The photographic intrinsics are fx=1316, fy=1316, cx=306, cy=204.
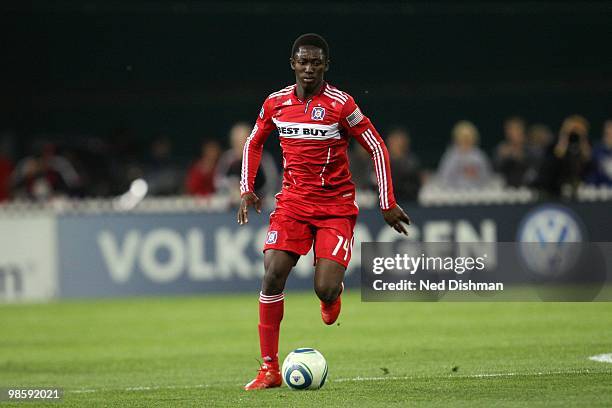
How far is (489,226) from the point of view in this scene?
56.5 ft

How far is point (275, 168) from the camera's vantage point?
20.0 metres

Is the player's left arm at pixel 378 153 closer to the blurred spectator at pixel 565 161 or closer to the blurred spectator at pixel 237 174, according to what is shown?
the blurred spectator at pixel 237 174

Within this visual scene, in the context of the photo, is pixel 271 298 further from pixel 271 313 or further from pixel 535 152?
pixel 535 152

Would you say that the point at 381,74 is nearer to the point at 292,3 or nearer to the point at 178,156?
the point at 292,3

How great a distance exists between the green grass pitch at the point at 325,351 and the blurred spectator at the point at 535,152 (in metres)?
2.86

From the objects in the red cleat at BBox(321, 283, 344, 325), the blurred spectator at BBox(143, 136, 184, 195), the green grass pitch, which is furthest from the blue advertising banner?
the red cleat at BBox(321, 283, 344, 325)

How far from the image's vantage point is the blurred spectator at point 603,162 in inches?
690

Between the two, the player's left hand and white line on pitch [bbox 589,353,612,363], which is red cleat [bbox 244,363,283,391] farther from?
white line on pitch [bbox 589,353,612,363]

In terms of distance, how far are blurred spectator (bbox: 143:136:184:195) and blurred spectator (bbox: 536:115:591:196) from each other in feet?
21.4

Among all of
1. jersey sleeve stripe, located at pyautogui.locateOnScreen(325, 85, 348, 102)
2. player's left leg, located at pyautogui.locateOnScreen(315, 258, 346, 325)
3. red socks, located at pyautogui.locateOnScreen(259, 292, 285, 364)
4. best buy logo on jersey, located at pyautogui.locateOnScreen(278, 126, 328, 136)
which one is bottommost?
red socks, located at pyautogui.locateOnScreen(259, 292, 285, 364)

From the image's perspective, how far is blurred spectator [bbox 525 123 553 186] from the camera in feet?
58.8

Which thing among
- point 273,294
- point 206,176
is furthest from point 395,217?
point 206,176

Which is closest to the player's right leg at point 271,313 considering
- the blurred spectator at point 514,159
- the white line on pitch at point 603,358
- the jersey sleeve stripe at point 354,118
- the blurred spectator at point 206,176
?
the jersey sleeve stripe at point 354,118

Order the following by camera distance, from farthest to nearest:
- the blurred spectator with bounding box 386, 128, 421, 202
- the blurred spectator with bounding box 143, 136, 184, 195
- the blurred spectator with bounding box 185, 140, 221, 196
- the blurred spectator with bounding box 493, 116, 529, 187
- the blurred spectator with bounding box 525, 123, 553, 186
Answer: the blurred spectator with bounding box 143, 136, 184, 195 < the blurred spectator with bounding box 185, 140, 221, 196 < the blurred spectator with bounding box 493, 116, 529, 187 < the blurred spectator with bounding box 525, 123, 553, 186 < the blurred spectator with bounding box 386, 128, 421, 202
